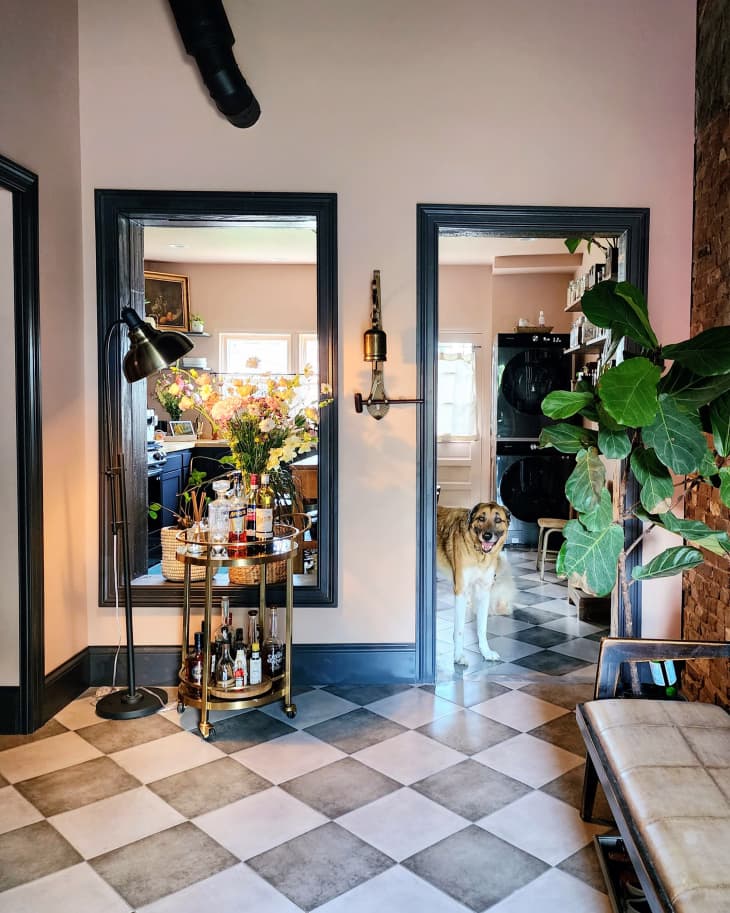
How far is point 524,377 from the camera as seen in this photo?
733cm

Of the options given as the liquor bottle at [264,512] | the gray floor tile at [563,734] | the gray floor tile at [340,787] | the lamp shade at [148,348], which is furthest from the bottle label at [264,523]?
the gray floor tile at [563,734]

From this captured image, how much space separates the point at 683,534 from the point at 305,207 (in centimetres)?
216

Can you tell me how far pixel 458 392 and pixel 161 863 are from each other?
6.69m

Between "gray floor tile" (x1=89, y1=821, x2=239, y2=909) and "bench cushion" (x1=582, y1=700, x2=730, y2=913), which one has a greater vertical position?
"bench cushion" (x1=582, y1=700, x2=730, y2=913)

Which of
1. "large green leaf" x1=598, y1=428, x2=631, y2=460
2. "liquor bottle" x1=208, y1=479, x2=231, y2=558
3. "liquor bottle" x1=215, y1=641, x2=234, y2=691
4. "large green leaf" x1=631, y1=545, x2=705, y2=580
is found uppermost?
"large green leaf" x1=598, y1=428, x2=631, y2=460

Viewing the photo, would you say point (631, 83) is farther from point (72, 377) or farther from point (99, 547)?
point (99, 547)

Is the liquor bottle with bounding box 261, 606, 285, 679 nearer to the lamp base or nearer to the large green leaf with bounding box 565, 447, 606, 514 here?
the lamp base

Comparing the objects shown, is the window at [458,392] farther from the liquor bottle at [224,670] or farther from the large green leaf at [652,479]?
the large green leaf at [652,479]

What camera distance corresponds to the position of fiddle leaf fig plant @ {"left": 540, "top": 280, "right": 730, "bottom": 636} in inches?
96.4

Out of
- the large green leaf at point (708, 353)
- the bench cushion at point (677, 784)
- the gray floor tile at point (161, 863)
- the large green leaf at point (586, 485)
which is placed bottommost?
the gray floor tile at point (161, 863)

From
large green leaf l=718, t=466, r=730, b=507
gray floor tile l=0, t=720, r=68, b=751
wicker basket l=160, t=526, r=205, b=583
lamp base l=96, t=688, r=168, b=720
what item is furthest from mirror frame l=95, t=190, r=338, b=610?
large green leaf l=718, t=466, r=730, b=507

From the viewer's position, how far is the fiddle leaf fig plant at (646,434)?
2449mm

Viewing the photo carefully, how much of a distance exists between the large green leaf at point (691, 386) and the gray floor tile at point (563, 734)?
1409 mm

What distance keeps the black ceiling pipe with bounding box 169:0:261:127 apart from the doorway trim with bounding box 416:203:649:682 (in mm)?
916
